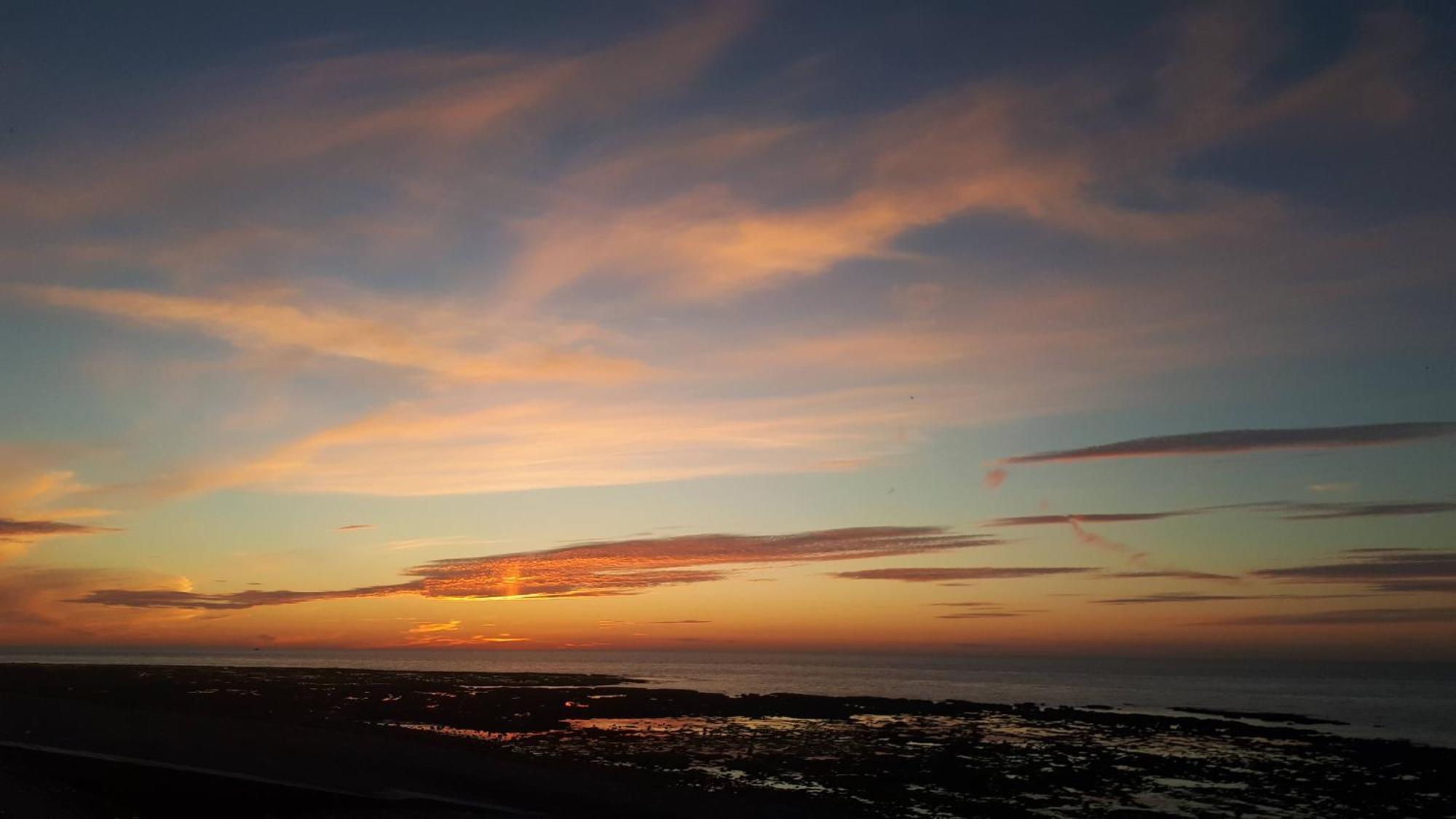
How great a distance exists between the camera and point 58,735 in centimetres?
3191

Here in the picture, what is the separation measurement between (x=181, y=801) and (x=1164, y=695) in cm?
7835

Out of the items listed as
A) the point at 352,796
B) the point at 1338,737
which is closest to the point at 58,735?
the point at 352,796

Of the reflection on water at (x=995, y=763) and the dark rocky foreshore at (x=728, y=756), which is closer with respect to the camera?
the dark rocky foreshore at (x=728, y=756)

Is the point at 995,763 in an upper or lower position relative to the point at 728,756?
upper

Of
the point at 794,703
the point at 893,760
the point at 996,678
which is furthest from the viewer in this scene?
the point at 996,678

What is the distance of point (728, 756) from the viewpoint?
31516 mm

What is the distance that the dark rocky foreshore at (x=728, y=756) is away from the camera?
23.7m

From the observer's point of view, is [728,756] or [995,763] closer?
[995,763]

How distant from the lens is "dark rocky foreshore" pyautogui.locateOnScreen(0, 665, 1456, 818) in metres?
23.7

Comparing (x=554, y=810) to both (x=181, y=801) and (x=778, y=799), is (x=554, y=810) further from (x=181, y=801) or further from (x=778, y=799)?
(x=181, y=801)

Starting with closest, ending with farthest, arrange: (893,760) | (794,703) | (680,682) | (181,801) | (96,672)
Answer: (181,801) < (893,760) < (794,703) < (96,672) < (680,682)

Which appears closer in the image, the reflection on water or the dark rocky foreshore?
the dark rocky foreshore

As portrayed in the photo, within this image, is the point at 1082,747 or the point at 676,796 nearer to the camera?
the point at 676,796

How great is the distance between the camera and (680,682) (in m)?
93.1
